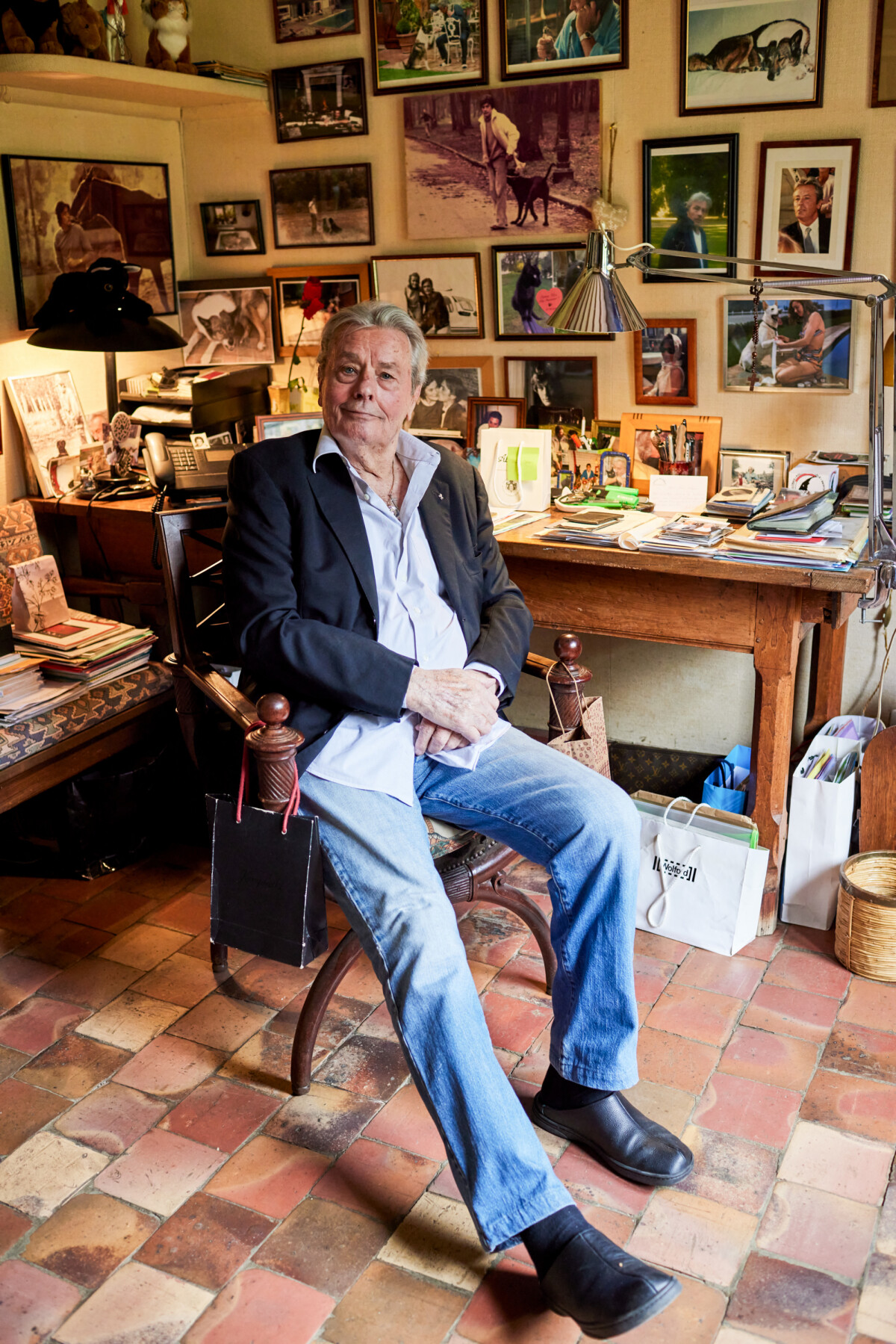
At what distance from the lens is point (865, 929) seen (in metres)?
2.74

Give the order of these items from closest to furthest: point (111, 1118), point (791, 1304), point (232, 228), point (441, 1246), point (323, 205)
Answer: point (791, 1304) → point (441, 1246) → point (111, 1118) → point (323, 205) → point (232, 228)

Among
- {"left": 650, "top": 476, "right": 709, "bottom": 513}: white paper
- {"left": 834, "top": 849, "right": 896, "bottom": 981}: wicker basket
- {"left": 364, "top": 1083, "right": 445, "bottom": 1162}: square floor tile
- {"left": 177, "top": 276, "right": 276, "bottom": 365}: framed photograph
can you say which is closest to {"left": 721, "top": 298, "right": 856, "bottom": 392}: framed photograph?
{"left": 650, "top": 476, "right": 709, "bottom": 513}: white paper

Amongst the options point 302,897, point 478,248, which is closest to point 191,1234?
point 302,897

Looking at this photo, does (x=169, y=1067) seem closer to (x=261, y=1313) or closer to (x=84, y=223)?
(x=261, y=1313)

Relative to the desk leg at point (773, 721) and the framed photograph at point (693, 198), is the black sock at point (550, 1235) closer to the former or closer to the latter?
the desk leg at point (773, 721)

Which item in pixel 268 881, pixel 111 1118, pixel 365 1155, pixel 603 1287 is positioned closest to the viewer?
pixel 603 1287

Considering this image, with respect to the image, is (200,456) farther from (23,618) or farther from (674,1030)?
(674,1030)

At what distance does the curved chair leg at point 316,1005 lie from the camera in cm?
236

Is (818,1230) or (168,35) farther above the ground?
(168,35)

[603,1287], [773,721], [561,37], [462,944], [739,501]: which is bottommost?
[603,1287]

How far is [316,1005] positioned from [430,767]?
53 cm

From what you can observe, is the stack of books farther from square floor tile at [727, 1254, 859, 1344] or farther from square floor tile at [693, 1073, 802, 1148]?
square floor tile at [727, 1254, 859, 1344]

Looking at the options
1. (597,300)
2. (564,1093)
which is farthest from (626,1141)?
(597,300)

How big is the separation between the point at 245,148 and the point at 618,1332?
353 centimetres
